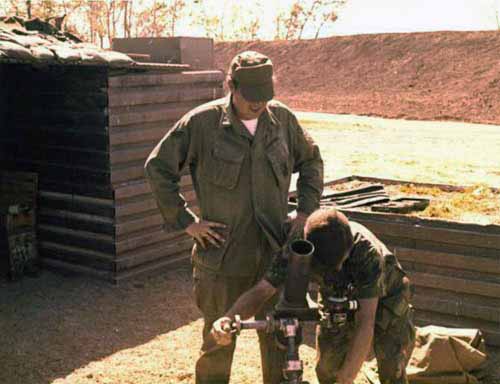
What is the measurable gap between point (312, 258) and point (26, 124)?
553 centimetres

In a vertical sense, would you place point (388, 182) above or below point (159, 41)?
below

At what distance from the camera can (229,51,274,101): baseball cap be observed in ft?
14.5

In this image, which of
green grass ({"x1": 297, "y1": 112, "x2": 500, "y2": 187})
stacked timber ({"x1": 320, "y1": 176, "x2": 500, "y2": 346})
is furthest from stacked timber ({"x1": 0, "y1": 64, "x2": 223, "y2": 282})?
Answer: green grass ({"x1": 297, "y1": 112, "x2": 500, "y2": 187})

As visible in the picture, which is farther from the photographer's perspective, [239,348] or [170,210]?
[239,348]

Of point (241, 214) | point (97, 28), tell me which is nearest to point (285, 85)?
point (97, 28)

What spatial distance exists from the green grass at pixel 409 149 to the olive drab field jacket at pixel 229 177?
9179mm

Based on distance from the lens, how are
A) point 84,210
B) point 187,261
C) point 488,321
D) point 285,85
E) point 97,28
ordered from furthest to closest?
point 285,85 → point 97,28 → point 187,261 → point 84,210 → point 488,321

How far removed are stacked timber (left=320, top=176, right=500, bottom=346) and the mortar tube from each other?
2792 millimetres

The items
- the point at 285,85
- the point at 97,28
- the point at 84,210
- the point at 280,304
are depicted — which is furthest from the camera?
the point at 285,85

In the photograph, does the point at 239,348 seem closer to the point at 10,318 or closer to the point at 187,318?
the point at 187,318

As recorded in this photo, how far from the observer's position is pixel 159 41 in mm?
9039

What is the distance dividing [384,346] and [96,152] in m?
4.19

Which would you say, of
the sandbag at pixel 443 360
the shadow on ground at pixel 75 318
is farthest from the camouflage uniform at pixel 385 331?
the shadow on ground at pixel 75 318

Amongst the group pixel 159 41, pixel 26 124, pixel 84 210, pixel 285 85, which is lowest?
pixel 285 85
